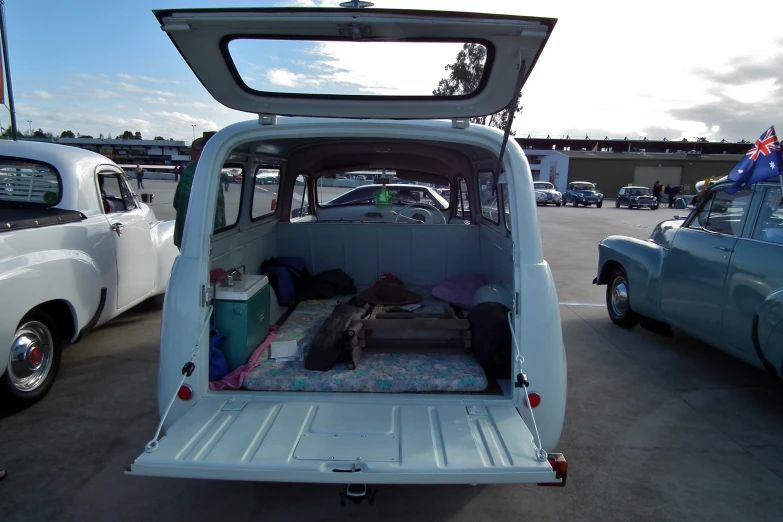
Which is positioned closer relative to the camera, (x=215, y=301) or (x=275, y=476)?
(x=275, y=476)

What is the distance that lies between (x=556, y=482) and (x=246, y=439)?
4.42 feet

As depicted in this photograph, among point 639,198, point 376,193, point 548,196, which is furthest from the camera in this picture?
point 548,196

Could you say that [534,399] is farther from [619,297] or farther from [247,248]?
[619,297]

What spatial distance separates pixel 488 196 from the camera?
4578 mm

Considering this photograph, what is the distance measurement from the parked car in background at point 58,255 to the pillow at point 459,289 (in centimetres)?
302

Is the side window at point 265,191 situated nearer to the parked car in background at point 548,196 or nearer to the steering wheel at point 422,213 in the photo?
the steering wheel at point 422,213

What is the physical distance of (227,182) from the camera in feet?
12.7

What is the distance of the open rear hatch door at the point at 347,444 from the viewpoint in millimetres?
1992

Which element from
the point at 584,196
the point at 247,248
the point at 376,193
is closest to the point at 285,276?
the point at 247,248

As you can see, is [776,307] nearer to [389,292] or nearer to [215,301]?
[389,292]

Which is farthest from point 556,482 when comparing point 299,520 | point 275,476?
point 299,520

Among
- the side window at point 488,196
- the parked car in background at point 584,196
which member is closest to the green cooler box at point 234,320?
the side window at point 488,196

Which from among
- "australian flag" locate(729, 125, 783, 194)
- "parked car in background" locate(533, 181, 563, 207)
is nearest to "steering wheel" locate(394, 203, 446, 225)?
"australian flag" locate(729, 125, 783, 194)

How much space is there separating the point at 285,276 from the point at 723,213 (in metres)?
3.99
